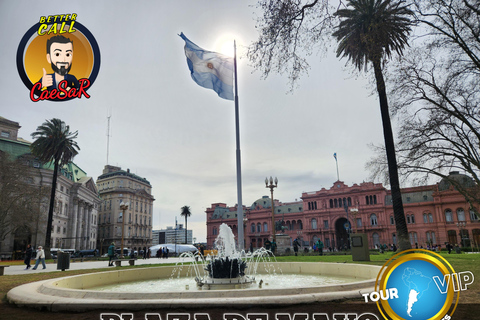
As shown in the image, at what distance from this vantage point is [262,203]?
295ft

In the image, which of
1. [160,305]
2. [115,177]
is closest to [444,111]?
[160,305]

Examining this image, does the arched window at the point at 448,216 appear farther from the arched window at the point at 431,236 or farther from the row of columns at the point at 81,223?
the row of columns at the point at 81,223

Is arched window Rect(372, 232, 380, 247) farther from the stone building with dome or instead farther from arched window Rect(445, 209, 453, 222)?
the stone building with dome

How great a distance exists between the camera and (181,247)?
191ft

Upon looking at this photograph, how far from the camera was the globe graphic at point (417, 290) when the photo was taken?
13.0 ft

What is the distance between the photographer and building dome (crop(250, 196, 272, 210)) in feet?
282

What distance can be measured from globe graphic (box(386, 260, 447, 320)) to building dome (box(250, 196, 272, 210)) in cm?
8181

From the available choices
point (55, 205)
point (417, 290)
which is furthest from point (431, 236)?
point (417, 290)

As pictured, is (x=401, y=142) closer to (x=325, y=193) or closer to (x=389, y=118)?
(x=389, y=118)

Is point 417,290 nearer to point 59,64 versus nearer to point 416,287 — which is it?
point 416,287

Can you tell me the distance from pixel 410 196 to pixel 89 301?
71706mm

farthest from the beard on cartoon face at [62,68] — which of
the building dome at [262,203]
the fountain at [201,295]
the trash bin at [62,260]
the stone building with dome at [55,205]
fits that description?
the building dome at [262,203]

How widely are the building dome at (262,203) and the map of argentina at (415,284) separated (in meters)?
81.9

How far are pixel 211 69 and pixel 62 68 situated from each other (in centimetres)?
764
